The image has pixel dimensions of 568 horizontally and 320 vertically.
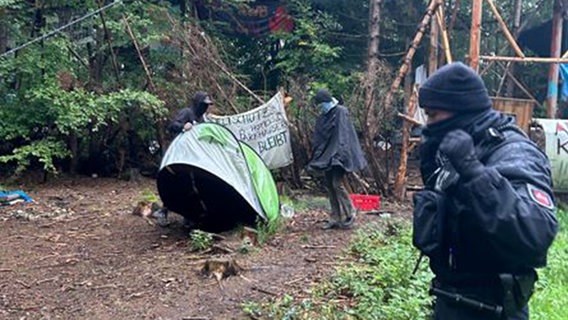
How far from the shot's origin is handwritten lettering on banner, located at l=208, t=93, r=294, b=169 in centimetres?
1005

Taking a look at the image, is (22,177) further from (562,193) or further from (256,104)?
(562,193)

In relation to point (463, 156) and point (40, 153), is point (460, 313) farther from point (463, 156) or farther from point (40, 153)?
point (40, 153)

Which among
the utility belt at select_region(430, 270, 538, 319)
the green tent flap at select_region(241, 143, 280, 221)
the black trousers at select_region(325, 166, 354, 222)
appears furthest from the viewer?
the black trousers at select_region(325, 166, 354, 222)

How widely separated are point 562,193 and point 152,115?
7426mm

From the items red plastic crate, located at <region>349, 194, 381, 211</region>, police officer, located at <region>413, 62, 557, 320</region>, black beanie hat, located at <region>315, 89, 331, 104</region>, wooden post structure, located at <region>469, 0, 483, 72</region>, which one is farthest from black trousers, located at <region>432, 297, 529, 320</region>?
wooden post structure, located at <region>469, 0, 483, 72</region>

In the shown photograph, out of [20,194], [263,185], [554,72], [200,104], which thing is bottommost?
[20,194]

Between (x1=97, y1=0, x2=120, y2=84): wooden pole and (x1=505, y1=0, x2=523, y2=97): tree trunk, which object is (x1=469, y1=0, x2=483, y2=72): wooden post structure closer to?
(x1=97, y1=0, x2=120, y2=84): wooden pole

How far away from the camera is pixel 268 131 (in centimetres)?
1016

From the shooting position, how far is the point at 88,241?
6957 mm

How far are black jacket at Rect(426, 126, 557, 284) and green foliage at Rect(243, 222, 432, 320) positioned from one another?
208 centimetres

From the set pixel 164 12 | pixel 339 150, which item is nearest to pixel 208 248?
pixel 339 150

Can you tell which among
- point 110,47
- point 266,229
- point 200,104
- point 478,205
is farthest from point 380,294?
point 110,47

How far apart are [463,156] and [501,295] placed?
58 cm

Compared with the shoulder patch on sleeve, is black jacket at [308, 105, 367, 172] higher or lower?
lower
